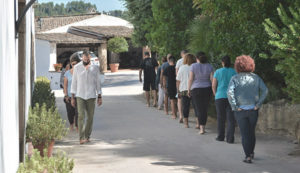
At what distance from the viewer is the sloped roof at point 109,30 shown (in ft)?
157

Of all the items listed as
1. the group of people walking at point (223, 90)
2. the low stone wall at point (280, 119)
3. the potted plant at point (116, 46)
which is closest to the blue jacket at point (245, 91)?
the group of people walking at point (223, 90)

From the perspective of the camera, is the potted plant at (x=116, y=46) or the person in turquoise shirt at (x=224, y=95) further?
the potted plant at (x=116, y=46)

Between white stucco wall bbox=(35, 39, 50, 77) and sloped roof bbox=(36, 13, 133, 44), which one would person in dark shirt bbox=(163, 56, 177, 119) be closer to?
white stucco wall bbox=(35, 39, 50, 77)

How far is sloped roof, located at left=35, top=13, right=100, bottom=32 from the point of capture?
51.9 m

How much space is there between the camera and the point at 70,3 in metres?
136

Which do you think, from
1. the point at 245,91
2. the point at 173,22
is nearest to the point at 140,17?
the point at 173,22

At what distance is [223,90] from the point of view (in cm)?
1072

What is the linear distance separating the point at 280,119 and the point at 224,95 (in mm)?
1393

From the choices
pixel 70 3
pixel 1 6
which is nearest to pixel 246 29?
pixel 1 6

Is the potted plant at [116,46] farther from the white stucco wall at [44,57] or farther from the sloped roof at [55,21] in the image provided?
the sloped roof at [55,21]

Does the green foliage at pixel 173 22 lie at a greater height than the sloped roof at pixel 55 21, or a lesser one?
lesser

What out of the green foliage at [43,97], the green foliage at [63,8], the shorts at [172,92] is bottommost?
the shorts at [172,92]

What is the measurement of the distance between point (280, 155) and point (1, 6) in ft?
20.4

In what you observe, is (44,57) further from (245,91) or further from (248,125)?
(248,125)
